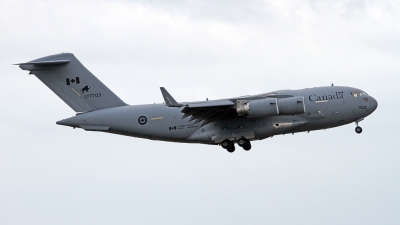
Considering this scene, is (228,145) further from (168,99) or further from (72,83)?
(72,83)

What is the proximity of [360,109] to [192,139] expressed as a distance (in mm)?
6460

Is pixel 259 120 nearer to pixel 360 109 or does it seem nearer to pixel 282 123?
pixel 282 123

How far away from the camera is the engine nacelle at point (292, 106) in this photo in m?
27.7

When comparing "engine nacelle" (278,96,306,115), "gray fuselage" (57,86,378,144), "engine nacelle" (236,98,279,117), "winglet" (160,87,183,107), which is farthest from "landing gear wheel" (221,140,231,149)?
"winglet" (160,87,183,107)

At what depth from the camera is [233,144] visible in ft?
98.4

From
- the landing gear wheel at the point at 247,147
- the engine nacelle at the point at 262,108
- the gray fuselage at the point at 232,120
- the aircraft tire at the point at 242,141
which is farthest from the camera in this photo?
the landing gear wheel at the point at 247,147

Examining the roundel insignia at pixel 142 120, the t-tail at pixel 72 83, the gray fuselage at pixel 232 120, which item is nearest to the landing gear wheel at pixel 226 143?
the gray fuselage at pixel 232 120

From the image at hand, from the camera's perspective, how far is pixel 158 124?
29.9m

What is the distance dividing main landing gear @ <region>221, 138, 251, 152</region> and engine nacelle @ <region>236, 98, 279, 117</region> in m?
1.74

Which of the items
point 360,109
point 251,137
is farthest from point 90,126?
point 360,109

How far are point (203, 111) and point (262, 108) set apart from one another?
7.17 feet

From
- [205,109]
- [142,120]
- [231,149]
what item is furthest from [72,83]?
[231,149]

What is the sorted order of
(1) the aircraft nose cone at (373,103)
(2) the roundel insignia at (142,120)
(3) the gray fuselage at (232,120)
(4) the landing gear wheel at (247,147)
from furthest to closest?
(2) the roundel insignia at (142,120), (4) the landing gear wheel at (247,147), (1) the aircraft nose cone at (373,103), (3) the gray fuselage at (232,120)

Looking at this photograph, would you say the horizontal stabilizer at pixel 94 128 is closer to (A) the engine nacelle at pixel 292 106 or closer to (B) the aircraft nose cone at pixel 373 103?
(A) the engine nacelle at pixel 292 106
